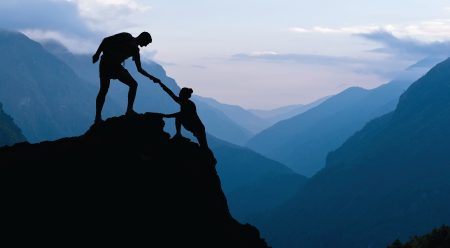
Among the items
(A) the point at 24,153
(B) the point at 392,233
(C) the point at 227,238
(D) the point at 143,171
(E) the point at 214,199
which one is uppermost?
(A) the point at 24,153

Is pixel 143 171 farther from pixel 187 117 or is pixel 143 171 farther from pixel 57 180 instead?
pixel 187 117

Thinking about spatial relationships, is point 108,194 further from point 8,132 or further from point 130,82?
point 8,132

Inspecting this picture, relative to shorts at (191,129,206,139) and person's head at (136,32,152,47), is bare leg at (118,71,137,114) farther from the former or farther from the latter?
shorts at (191,129,206,139)

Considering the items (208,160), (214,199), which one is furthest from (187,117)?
(214,199)

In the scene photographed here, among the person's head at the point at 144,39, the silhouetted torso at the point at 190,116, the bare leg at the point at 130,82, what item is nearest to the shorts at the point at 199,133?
the silhouetted torso at the point at 190,116

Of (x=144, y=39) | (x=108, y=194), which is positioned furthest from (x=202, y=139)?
(x=108, y=194)

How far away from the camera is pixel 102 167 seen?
10.8 metres

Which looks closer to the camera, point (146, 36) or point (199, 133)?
point (146, 36)

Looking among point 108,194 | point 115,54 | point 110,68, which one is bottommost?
point 108,194

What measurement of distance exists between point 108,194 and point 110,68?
5119mm

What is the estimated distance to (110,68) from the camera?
43.8 ft

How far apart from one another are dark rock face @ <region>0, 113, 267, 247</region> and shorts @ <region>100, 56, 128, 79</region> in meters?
1.72

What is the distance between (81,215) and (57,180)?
4.21 feet

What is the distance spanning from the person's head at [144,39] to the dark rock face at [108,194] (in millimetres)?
2847
